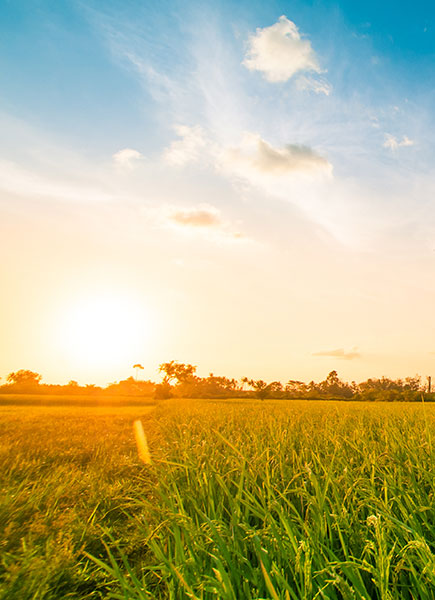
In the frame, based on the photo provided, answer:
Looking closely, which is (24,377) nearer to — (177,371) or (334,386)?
(177,371)

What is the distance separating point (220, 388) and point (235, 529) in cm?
11675

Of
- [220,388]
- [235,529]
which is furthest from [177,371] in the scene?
[235,529]

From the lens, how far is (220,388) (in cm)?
11550

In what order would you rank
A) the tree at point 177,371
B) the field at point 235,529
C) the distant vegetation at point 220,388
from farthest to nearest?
1. the tree at point 177,371
2. the distant vegetation at point 220,388
3. the field at point 235,529

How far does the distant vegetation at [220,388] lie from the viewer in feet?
156

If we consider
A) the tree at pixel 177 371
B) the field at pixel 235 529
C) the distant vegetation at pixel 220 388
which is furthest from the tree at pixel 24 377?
the field at pixel 235 529

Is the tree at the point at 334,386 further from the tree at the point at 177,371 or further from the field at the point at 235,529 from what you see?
the field at the point at 235,529

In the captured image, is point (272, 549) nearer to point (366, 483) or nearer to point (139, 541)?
point (366, 483)

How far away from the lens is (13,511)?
9.04 feet

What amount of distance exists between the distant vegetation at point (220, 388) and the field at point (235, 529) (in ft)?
138

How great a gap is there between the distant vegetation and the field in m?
42.1

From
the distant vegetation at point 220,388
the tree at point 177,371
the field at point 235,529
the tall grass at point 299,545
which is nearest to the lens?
the tall grass at point 299,545

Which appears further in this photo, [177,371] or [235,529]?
[177,371]

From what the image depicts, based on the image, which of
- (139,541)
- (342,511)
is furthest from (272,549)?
(139,541)
